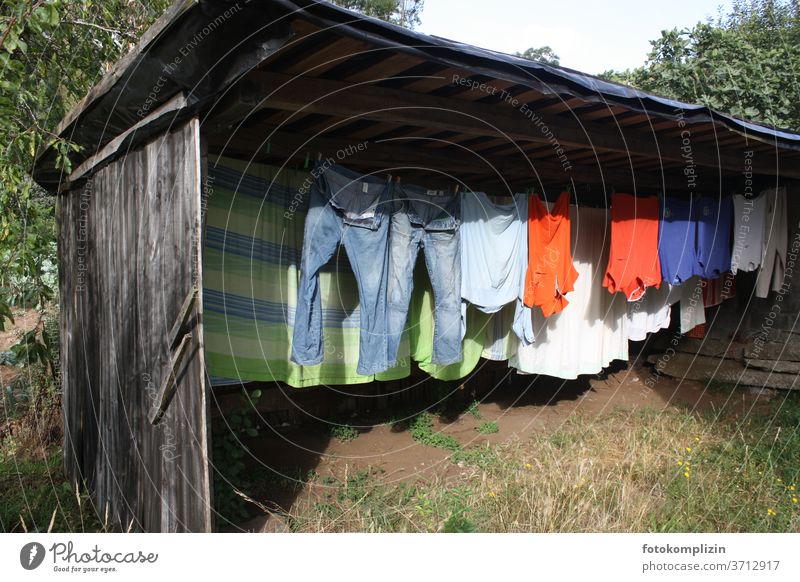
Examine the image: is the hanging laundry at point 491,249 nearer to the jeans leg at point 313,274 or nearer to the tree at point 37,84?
the jeans leg at point 313,274

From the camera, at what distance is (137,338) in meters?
3.03

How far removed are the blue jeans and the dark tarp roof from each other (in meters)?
1.18

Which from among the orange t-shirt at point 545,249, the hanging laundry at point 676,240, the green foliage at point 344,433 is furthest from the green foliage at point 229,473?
the hanging laundry at point 676,240

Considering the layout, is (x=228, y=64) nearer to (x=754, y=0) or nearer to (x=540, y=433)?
(x=540, y=433)

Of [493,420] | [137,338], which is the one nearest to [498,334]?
[493,420]

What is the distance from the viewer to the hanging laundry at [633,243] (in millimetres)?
5074

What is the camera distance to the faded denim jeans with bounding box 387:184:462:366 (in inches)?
160

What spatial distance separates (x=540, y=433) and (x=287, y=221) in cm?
310

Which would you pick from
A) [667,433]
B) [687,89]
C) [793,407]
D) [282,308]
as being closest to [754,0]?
[687,89]

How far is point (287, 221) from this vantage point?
395cm

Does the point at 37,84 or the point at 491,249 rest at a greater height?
the point at 37,84

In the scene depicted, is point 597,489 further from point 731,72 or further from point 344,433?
point 731,72

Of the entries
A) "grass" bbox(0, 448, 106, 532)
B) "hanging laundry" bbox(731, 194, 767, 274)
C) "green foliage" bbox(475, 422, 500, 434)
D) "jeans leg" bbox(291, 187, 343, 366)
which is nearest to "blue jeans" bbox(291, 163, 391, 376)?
"jeans leg" bbox(291, 187, 343, 366)

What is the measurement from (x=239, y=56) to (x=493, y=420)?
447 cm
